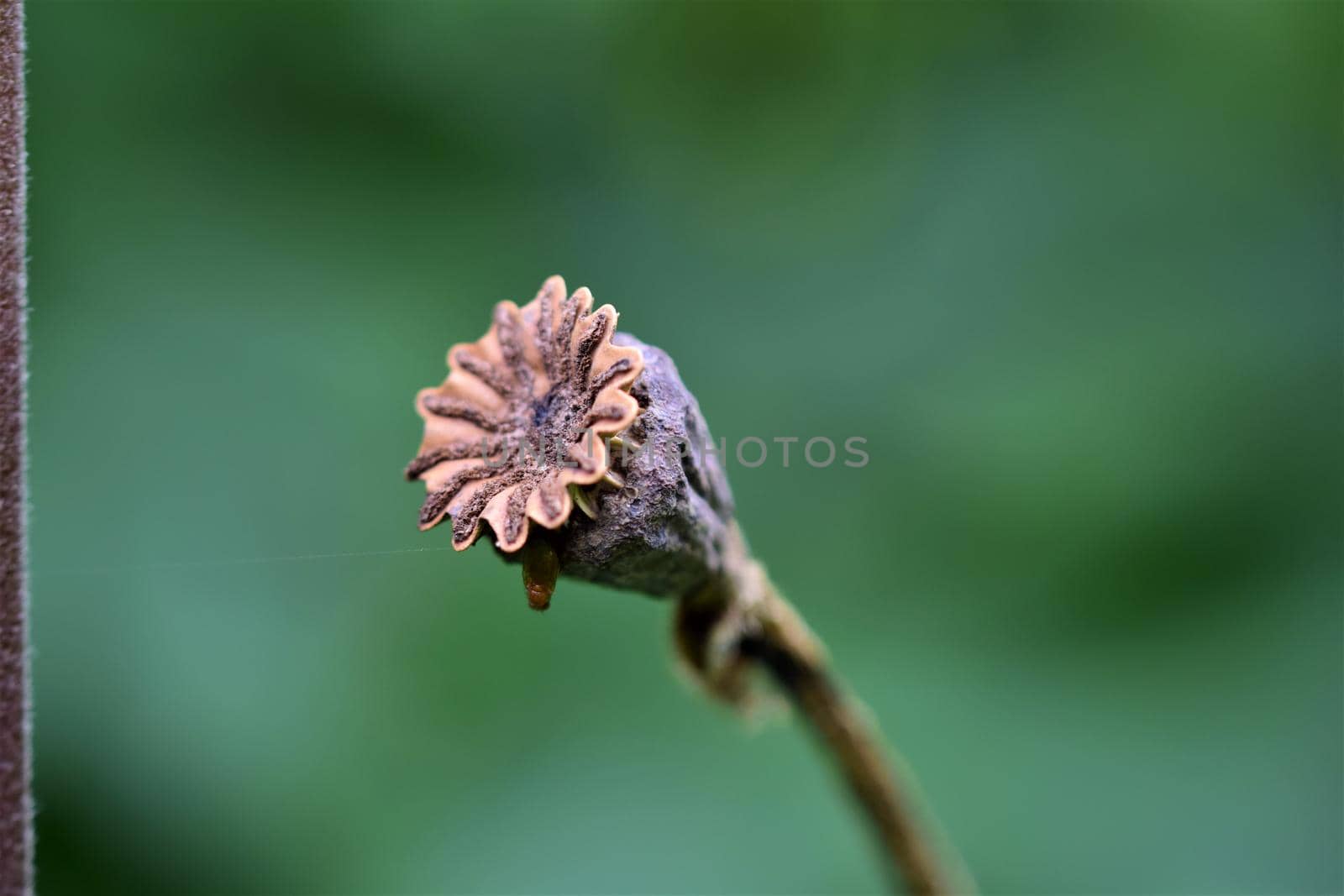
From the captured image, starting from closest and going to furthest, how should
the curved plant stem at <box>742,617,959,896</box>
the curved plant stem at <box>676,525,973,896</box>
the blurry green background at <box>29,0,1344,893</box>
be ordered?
the curved plant stem at <box>676,525,973,896</box> < the curved plant stem at <box>742,617,959,896</box> < the blurry green background at <box>29,0,1344,893</box>

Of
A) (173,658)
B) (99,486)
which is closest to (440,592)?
(173,658)

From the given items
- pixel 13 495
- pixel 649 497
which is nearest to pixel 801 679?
pixel 649 497

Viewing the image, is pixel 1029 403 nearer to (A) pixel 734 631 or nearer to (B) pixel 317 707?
(A) pixel 734 631

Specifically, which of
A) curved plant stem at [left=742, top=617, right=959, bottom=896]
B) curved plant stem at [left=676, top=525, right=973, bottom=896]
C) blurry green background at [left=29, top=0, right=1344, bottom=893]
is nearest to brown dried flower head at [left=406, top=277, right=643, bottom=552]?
curved plant stem at [left=676, top=525, right=973, bottom=896]

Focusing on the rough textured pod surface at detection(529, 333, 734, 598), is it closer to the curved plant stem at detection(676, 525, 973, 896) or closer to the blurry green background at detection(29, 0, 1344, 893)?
the curved plant stem at detection(676, 525, 973, 896)

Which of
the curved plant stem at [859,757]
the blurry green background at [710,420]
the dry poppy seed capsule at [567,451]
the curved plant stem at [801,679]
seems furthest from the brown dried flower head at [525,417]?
the blurry green background at [710,420]
